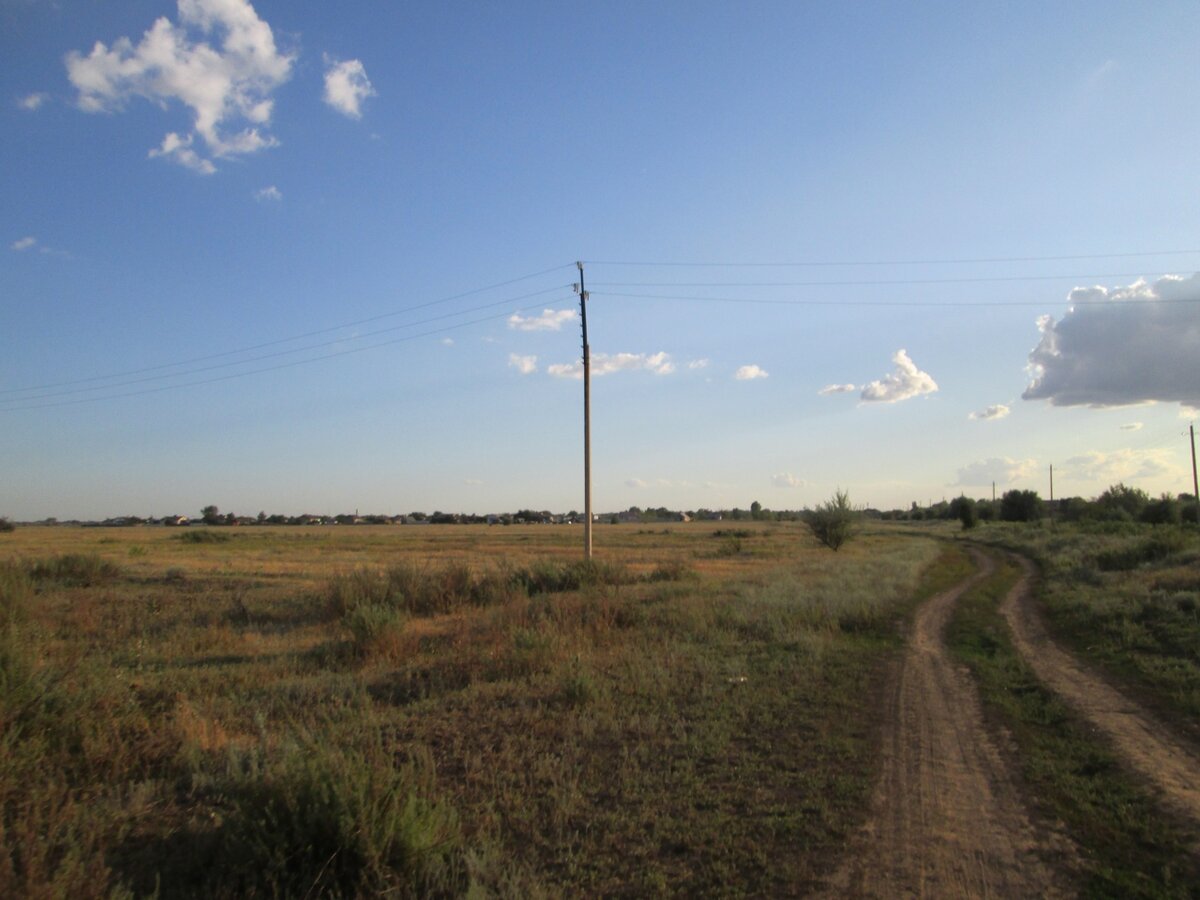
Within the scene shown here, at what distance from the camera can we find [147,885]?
14.4ft

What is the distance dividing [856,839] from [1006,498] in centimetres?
11902

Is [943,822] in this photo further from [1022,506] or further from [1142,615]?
[1022,506]

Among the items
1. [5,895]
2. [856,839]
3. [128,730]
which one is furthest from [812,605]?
[5,895]

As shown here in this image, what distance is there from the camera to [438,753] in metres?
7.13

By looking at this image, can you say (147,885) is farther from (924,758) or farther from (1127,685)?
(1127,685)

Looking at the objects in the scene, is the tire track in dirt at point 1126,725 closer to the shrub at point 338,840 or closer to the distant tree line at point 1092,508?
the shrub at point 338,840

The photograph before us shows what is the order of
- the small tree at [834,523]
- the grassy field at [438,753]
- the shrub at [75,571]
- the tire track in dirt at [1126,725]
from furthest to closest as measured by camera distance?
the small tree at [834,523]
the shrub at [75,571]
the tire track in dirt at [1126,725]
the grassy field at [438,753]

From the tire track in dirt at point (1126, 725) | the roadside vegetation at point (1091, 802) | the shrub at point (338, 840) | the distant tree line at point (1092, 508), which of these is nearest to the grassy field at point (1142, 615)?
the tire track in dirt at point (1126, 725)

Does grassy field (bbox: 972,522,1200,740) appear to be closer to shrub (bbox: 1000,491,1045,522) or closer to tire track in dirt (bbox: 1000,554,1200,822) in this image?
tire track in dirt (bbox: 1000,554,1200,822)

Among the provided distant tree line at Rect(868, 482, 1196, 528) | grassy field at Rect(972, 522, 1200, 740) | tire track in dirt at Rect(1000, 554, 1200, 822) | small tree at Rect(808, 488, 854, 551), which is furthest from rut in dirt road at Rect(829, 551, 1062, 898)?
distant tree line at Rect(868, 482, 1196, 528)

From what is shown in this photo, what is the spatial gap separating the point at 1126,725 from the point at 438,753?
7.62 m

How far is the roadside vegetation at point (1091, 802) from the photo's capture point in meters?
4.77

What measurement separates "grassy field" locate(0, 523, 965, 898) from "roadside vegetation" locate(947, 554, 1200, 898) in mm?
1495

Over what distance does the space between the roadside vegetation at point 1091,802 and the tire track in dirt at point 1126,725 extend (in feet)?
0.62
